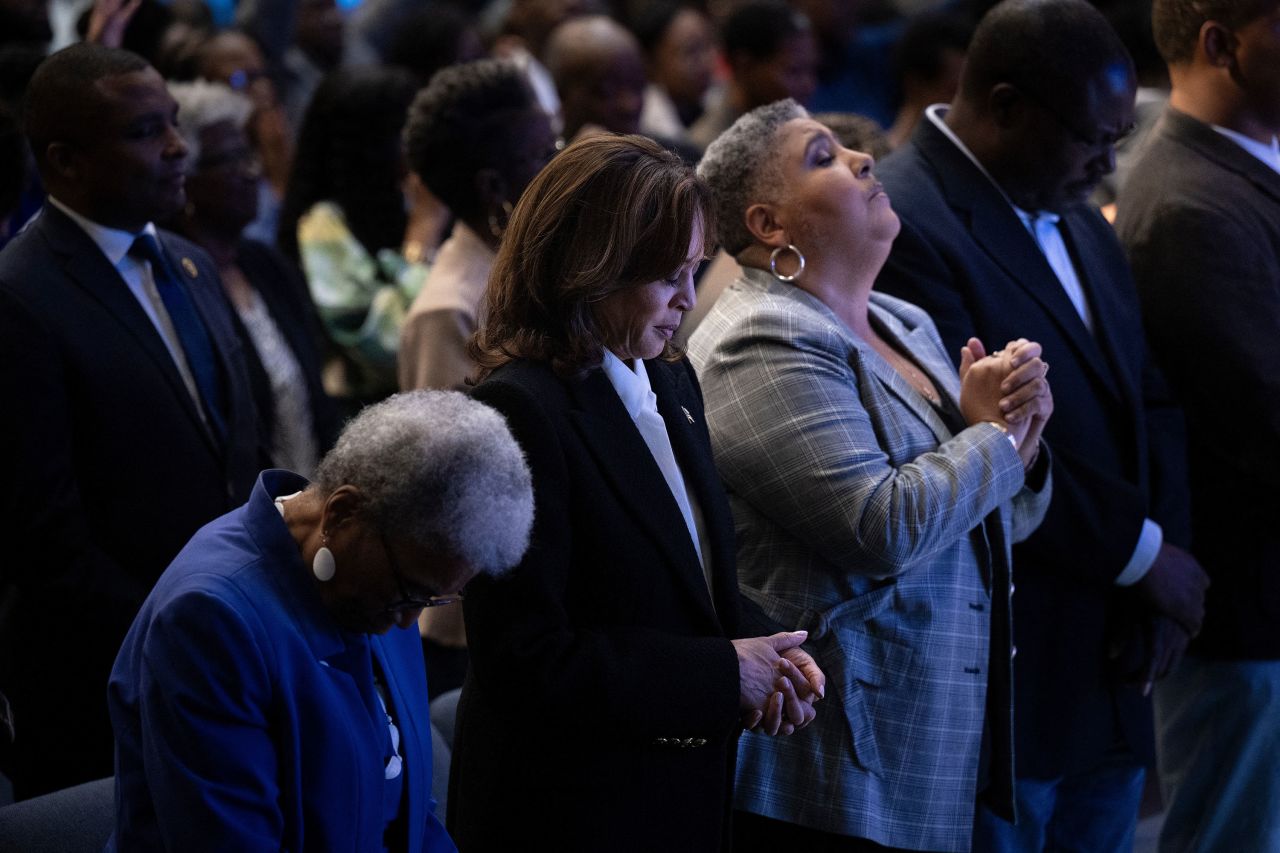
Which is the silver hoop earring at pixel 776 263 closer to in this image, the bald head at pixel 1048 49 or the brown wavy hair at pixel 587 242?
the brown wavy hair at pixel 587 242

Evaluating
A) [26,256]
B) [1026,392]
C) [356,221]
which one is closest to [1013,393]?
[1026,392]

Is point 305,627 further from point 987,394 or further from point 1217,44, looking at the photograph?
point 1217,44

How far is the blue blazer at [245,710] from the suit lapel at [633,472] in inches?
15.1

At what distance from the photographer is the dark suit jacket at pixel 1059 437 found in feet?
9.20

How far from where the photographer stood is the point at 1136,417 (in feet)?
9.57

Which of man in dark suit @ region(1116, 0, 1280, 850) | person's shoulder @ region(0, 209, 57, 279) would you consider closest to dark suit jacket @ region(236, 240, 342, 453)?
person's shoulder @ region(0, 209, 57, 279)

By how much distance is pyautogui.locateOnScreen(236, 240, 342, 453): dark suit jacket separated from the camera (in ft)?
11.0

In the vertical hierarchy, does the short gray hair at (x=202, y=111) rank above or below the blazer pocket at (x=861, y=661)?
above

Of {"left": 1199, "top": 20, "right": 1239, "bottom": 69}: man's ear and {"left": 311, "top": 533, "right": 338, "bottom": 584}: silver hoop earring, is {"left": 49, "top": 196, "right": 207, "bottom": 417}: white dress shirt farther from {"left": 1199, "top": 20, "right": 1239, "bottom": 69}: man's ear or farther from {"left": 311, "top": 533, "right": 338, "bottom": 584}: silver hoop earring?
{"left": 1199, "top": 20, "right": 1239, "bottom": 69}: man's ear

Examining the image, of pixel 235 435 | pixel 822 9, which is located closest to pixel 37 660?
pixel 235 435

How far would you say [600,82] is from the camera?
489cm

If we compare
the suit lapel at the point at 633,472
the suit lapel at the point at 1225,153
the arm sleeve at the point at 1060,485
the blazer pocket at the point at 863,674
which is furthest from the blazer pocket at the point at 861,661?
the suit lapel at the point at 1225,153

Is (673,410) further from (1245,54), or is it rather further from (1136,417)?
(1245,54)

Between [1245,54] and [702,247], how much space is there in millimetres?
1558
